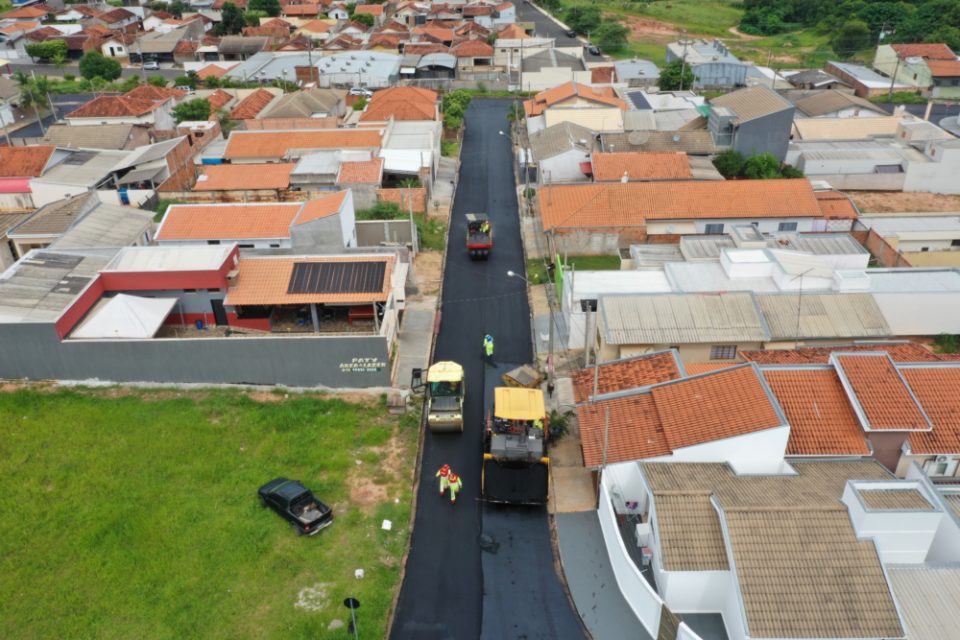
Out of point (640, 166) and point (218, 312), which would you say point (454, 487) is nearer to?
point (218, 312)

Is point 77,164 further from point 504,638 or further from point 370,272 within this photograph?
point 504,638

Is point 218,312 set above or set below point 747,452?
below

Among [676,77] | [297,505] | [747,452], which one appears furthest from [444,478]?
[676,77]

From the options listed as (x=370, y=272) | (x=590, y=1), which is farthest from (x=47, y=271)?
(x=590, y=1)

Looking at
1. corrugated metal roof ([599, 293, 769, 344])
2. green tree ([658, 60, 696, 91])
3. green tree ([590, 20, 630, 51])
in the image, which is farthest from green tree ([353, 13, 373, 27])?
corrugated metal roof ([599, 293, 769, 344])

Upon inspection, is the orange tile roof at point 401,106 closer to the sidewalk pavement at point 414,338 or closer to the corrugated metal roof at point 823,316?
the sidewalk pavement at point 414,338

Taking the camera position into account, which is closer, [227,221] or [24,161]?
[227,221]

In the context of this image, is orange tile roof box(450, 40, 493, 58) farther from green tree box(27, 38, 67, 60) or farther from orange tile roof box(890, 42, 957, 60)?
green tree box(27, 38, 67, 60)
